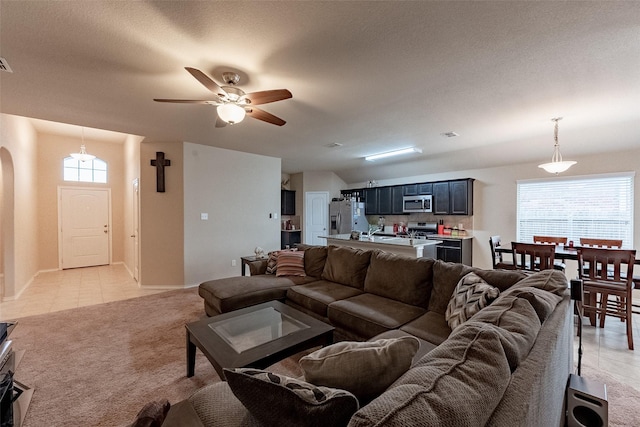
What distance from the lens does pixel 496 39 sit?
189cm

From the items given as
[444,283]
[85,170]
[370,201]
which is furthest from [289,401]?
[85,170]

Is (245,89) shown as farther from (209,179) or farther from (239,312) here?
(209,179)

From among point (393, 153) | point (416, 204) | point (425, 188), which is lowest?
point (416, 204)

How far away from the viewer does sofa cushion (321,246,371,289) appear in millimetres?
3135

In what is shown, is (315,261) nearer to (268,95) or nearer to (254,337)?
(254,337)

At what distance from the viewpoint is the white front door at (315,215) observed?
304 inches

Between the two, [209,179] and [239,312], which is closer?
[239,312]

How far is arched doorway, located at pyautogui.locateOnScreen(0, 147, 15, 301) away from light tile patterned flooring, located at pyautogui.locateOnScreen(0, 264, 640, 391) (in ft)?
0.92

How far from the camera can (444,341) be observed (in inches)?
47.2

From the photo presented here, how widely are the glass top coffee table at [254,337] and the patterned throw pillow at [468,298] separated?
A: 936 mm

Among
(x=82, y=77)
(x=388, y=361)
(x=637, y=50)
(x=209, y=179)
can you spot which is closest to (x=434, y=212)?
(x=637, y=50)

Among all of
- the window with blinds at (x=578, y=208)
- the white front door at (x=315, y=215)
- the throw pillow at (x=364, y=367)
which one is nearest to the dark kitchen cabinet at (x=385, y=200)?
the white front door at (x=315, y=215)

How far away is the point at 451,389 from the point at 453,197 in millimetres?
5837

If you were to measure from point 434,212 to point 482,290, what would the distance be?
4.47 metres
